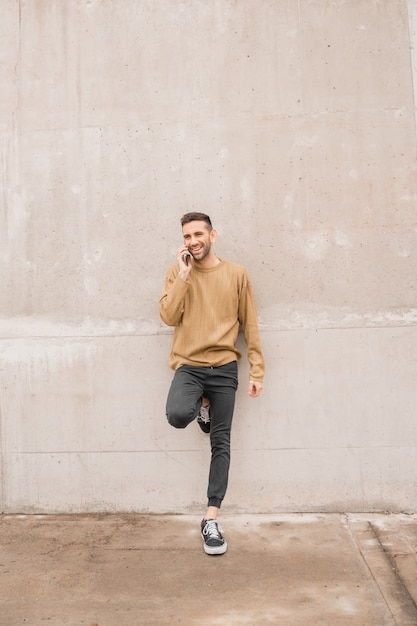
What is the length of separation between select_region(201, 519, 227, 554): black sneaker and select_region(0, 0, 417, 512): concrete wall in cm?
53

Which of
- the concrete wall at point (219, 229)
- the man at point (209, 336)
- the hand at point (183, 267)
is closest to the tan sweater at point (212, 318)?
the man at point (209, 336)

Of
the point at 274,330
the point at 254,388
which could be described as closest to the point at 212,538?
the point at 254,388

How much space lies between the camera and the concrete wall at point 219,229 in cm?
379

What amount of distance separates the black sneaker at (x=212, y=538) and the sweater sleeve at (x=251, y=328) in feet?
3.14

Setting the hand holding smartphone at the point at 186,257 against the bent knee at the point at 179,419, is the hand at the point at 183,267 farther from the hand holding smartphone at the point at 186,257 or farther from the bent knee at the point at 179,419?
the bent knee at the point at 179,419

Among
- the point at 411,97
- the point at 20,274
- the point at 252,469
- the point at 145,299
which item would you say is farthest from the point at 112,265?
the point at 411,97

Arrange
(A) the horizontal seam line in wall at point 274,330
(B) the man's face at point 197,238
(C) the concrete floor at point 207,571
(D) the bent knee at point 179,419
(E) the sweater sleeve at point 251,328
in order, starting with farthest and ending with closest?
(A) the horizontal seam line in wall at point 274,330 < (E) the sweater sleeve at point 251,328 < (B) the man's face at point 197,238 < (D) the bent knee at point 179,419 < (C) the concrete floor at point 207,571

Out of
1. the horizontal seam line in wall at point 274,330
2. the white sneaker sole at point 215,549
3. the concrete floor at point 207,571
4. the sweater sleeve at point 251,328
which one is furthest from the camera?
the horizontal seam line in wall at point 274,330

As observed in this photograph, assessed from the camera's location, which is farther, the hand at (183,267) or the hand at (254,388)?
the hand at (254,388)

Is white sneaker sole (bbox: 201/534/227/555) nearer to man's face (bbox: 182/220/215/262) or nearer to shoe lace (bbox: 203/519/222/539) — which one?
shoe lace (bbox: 203/519/222/539)

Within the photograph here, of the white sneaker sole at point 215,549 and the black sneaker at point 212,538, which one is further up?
the black sneaker at point 212,538

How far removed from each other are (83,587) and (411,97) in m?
3.79

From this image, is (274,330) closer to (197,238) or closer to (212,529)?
(197,238)

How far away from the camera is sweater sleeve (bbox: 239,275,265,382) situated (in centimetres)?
354
